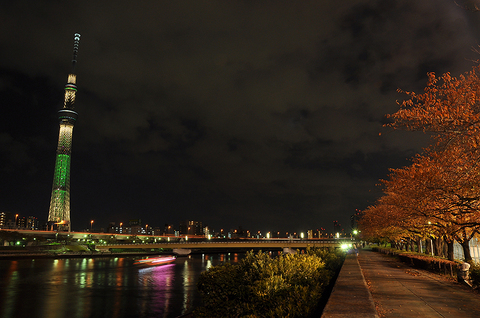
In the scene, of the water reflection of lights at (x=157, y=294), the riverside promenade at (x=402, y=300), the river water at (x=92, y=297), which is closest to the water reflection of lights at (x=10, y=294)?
the river water at (x=92, y=297)

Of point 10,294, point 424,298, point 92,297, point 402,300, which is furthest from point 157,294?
point 424,298

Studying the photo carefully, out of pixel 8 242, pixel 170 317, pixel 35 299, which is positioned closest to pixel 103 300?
pixel 35 299

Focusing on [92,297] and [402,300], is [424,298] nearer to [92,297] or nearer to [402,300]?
[402,300]

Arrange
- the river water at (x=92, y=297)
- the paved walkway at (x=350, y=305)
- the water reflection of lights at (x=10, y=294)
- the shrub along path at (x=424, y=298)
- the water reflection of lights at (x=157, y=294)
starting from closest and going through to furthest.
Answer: the paved walkway at (x=350, y=305) < the shrub along path at (x=424, y=298) < the river water at (x=92, y=297) < the water reflection of lights at (x=10, y=294) < the water reflection of lights at (x=157, y=294)

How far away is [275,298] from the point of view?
36.5 ft

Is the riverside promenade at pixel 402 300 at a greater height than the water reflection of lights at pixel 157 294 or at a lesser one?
greater

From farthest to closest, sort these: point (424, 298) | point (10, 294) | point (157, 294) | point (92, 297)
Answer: point (157, 294) → point (10, 294) → point (92, 297) → point (424, 298)

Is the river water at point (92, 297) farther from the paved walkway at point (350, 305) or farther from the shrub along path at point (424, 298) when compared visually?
the paved walkway at point (350, 305)

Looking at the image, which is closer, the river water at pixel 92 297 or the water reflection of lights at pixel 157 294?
the river water at pixel 92 297

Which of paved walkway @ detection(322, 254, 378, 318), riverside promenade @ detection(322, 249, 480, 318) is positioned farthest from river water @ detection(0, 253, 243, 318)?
paved walkway @ detection(322, 254, 378, 318)

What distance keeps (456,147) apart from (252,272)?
10.6 meters

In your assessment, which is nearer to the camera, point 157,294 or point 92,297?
point 92,297

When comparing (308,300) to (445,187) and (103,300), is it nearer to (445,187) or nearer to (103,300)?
(445,187)

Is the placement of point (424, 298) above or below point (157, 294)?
above
